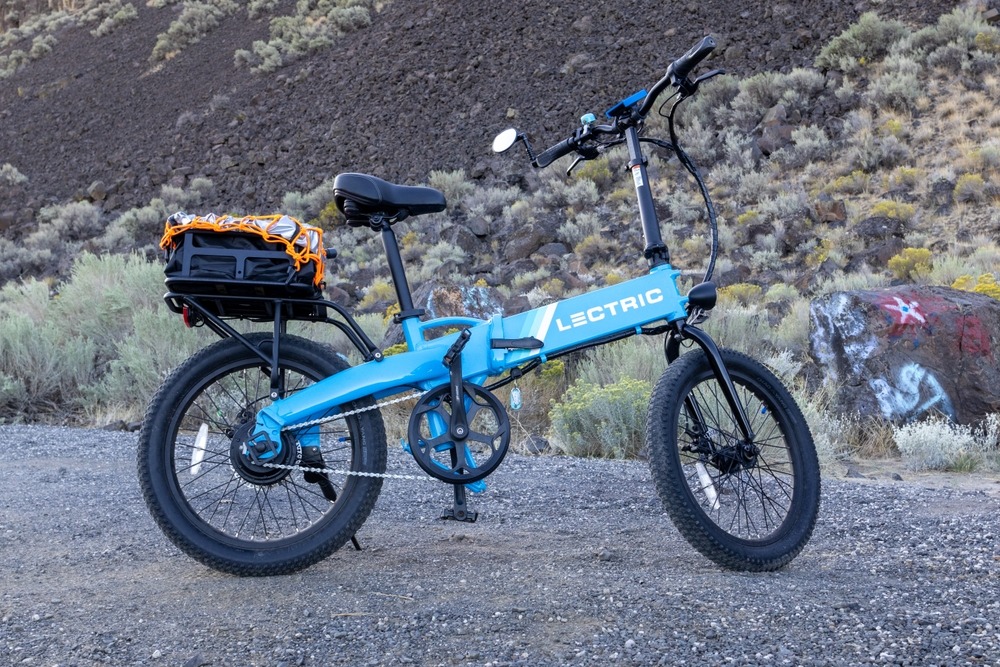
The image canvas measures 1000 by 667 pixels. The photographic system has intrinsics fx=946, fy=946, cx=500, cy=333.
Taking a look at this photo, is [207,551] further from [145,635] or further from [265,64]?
[265,64]

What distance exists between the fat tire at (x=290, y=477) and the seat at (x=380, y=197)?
1.93 feet

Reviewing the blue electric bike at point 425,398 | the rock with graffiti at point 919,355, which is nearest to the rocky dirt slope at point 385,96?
the rock with graffiti at point 919,355

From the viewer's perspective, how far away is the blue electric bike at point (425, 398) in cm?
346

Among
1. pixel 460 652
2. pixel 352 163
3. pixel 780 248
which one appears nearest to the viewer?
pixel 460 652

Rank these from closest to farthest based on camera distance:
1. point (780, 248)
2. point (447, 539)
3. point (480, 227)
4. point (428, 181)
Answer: point (447, 539) → point (780, 248) → point (480, 227) → point (428, 181)

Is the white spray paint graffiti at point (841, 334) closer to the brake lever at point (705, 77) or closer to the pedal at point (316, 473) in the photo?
the brake lever at point (705, 77)

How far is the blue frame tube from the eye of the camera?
358cm

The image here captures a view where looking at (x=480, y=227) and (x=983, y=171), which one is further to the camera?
(x=480, y=227)

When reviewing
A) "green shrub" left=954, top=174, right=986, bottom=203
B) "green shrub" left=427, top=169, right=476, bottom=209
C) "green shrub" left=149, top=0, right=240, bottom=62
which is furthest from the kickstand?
"green shrub" left=149, top=0, right=240, bottom=62

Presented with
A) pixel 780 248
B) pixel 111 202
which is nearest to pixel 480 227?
pixel 780 248

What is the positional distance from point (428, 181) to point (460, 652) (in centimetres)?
2057

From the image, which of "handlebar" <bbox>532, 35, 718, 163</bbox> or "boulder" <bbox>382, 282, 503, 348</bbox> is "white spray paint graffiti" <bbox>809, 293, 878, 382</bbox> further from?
"handlebar" <bbox>532, 35, 718, 163</bbox>

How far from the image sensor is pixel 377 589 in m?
3.21

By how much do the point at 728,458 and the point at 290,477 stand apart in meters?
1.72
